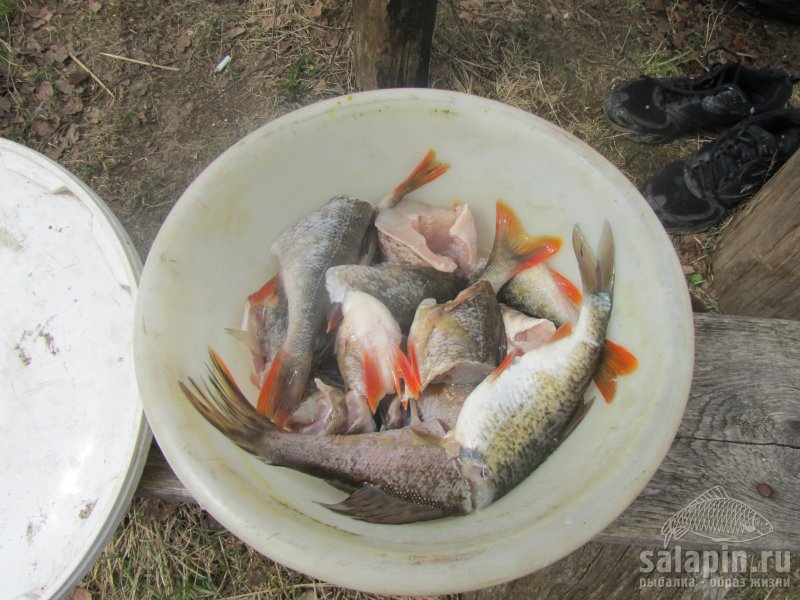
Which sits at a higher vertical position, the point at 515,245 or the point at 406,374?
the point at 515,245

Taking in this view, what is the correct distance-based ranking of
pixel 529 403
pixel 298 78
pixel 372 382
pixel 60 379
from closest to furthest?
pixel 529 403
pixel 372 382
pixel 60 379
pixel 298 78

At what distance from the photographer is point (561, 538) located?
114cm

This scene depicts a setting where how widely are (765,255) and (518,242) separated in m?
1.28

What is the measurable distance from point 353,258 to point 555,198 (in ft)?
2.13

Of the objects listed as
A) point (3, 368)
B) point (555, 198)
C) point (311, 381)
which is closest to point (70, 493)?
point (3, 368)

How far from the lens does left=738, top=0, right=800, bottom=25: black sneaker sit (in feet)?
10.0

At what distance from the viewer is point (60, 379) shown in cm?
186

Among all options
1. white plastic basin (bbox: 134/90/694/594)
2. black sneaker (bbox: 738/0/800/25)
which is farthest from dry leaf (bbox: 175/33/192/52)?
black sneaker (bbox: 738/0/800/25)

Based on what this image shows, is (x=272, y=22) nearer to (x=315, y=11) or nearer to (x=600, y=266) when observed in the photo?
(x=315, y=11)

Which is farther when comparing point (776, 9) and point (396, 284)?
point (776, 9)

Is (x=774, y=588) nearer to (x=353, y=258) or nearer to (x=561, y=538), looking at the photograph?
(x=561, y=538)

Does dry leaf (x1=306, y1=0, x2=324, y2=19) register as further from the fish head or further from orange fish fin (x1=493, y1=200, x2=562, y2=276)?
the fish head

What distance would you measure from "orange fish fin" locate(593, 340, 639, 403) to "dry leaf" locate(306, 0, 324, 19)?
2.56 meters

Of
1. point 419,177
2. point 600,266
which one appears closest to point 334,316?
point 419,177
